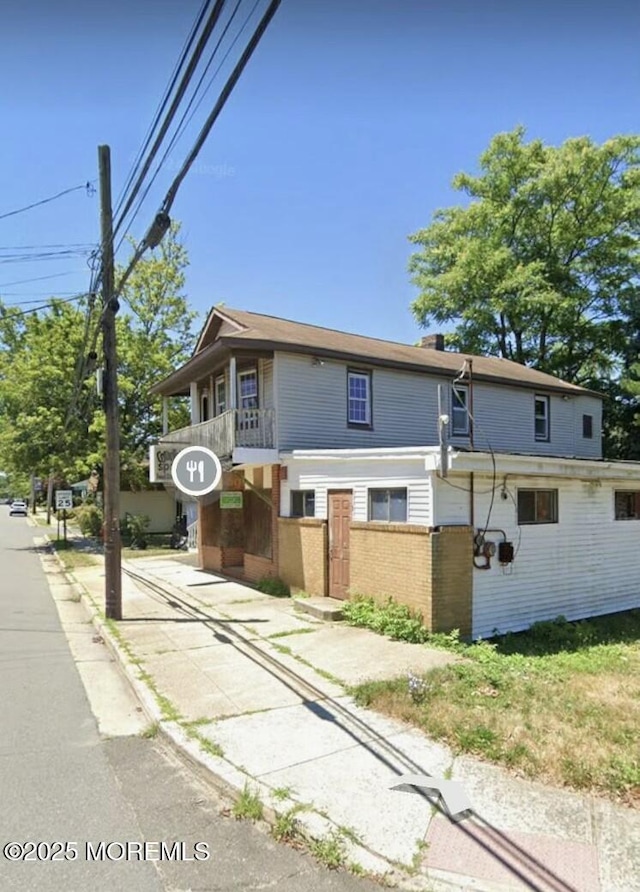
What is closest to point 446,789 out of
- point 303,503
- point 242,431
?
point 303,503

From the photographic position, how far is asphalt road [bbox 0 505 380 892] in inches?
133

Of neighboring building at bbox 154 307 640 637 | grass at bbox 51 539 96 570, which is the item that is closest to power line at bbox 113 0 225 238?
neighboring building at bbox 154 307 640 637

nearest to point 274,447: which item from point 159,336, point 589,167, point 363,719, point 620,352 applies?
point 363,719

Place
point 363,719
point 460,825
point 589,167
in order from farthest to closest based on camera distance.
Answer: point 589,167
point 363,719
point 460,825

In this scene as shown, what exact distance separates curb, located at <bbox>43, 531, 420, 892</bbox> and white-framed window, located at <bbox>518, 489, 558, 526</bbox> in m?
7.09

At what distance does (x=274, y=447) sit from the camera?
531 inches

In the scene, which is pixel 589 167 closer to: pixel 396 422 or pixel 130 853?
pixel 396 422

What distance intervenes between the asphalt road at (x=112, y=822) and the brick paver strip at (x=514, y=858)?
0.56 metres

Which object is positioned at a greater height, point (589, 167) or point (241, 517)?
point (589, 167)

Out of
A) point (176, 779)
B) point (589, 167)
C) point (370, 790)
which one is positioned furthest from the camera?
point (589, 167)

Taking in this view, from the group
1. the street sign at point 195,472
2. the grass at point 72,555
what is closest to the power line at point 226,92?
the street sign at point 195,472

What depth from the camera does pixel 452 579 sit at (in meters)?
9.23

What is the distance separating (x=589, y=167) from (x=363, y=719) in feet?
102

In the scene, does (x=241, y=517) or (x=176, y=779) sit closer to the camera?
(x=176, y=779)
